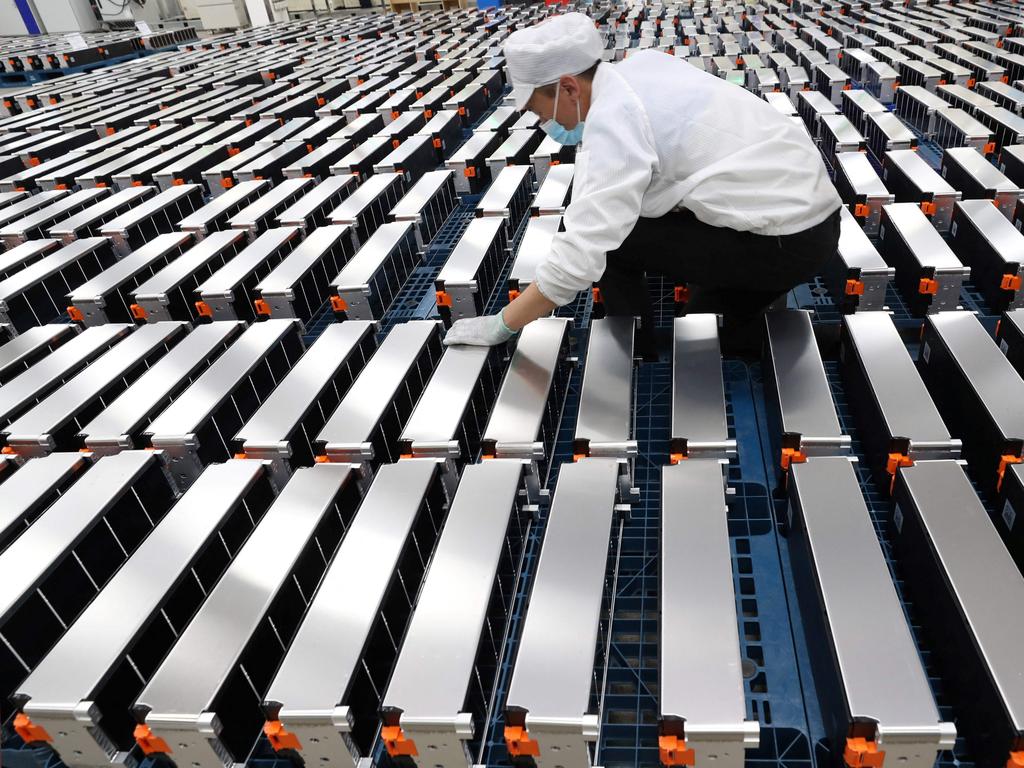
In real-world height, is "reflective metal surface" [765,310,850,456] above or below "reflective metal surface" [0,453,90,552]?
below

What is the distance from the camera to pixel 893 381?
2615mm

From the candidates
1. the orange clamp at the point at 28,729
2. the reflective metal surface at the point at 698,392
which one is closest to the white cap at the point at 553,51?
the reflective metal surface at the point at 698,392

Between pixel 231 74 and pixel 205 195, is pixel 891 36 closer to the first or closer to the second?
pixel 205 195

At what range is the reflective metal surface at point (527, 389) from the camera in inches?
100

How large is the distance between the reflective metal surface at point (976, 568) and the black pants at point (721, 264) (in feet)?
3.49

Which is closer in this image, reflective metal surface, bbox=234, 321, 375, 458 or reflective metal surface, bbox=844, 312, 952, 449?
reflective metal surface, bbox=844, 312, 952, 449

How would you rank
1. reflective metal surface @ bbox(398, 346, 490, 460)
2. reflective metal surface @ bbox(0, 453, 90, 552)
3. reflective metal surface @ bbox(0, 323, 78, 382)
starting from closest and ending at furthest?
reflective metal surface @ bbox(0, 453, 90, 552), reflective metal surface @ bbox(398, 346, 490, 460), reflective metal surface @ bbox(0, 323, 78, 382)

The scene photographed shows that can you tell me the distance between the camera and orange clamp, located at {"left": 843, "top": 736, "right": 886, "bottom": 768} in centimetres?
154

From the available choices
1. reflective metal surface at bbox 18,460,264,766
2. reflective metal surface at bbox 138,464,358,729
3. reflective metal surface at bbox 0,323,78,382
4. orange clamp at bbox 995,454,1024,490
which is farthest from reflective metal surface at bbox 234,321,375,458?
orange clamp at bbox 995,454,1024,490

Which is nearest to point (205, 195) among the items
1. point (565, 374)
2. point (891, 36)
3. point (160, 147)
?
point (160, 147)

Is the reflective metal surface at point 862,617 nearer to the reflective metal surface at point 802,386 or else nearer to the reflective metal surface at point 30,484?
the reflective metal surface at point 802,386

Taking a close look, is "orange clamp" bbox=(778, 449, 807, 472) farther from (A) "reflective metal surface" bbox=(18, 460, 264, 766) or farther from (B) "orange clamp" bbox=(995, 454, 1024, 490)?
(A) "reflective metal surface" bbox=(18, 460, 264, 766)

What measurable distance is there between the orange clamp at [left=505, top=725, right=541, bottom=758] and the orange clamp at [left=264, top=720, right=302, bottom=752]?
55cm

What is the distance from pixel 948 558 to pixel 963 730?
1.45 feet
